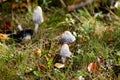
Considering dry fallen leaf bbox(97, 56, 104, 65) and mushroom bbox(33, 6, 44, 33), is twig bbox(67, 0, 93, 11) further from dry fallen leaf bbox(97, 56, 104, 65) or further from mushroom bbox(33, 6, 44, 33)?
dry fallen leaf bbox(97, 56, 104, 65)

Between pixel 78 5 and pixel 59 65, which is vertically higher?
pixel 78 5

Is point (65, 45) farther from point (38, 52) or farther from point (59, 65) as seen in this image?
point (38, 52)

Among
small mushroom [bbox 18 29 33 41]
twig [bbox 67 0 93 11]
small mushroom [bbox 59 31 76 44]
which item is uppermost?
small mushroom [bbox 59 31 76 44]

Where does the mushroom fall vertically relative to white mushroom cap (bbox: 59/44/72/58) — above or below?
above

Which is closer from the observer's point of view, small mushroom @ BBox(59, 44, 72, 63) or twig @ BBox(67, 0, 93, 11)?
small mushroom @ BBox(59, 44, 72, 63)

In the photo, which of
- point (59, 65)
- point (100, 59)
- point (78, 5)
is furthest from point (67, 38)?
point (78, 5)

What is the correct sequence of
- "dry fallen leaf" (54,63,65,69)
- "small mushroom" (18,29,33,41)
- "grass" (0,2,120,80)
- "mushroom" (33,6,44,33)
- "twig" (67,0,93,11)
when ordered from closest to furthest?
1. "grass" (0,2,120,80)
2. "dry fallen leaf" (54,63,65,69)
3. "mushroom" (33,6,44,33)
4. "small mushroom" (18,29,33,41)
5. "twig" (67,0,93,11)

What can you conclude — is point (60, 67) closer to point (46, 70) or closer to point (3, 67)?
point (46, 70)

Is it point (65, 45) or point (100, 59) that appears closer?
point (65, 45)

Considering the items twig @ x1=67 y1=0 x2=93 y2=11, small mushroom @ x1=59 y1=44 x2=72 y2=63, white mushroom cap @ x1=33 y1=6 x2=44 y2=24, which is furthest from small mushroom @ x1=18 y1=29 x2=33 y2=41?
twig @ x1=67 y1=0 x2=93 y2=11
